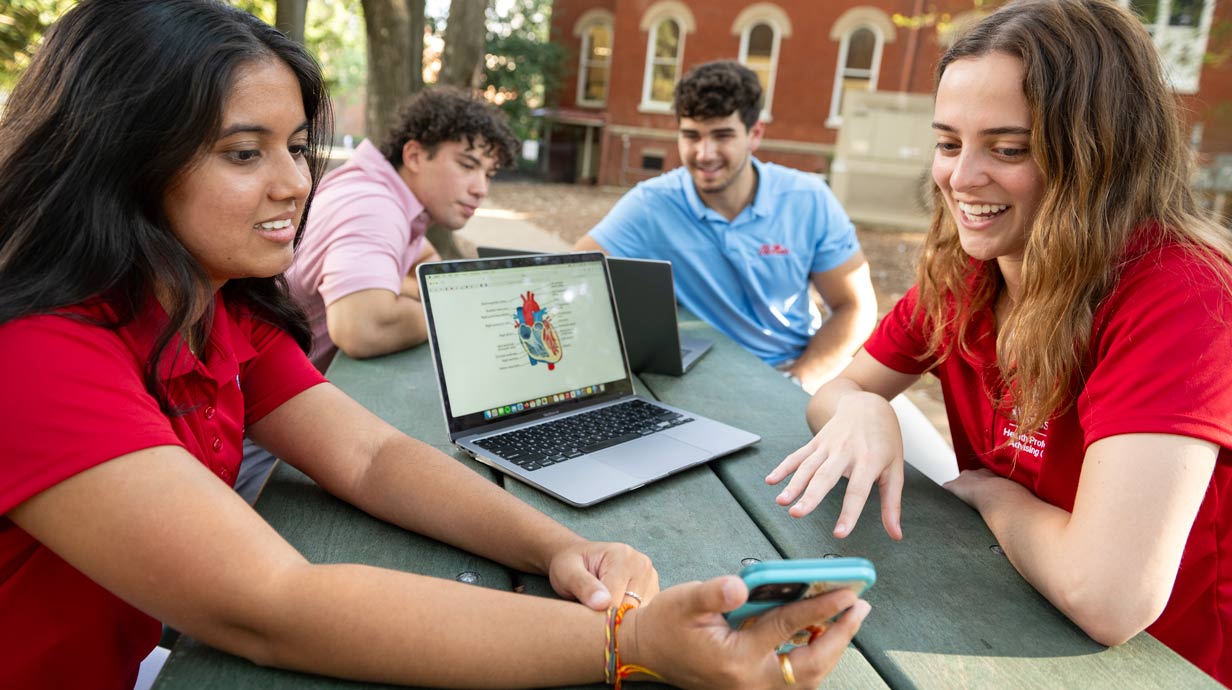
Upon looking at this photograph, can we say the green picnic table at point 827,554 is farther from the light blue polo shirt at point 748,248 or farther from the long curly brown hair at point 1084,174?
the light blue polo shirt at point 748,248

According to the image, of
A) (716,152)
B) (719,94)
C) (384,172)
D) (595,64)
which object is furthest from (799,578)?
(595,64)

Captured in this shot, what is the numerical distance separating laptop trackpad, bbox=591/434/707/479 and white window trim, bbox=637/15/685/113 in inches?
734

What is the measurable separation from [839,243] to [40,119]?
3269mm

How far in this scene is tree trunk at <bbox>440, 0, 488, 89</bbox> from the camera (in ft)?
22.2

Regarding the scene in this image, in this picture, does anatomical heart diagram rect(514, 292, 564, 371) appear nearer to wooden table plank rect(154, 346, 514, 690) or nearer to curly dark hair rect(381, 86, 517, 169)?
wooden table plank rect(154, 346, 514, 690)

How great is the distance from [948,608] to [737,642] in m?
0.46

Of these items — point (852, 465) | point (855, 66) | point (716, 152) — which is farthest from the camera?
point (855, 66)

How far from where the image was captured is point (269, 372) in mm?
1632

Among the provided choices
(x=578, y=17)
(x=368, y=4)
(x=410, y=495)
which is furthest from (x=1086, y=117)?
(x=578, y=17)

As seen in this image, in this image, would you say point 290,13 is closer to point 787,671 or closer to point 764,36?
point 787,671

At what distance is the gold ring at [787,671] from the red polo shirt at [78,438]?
2.54 ft

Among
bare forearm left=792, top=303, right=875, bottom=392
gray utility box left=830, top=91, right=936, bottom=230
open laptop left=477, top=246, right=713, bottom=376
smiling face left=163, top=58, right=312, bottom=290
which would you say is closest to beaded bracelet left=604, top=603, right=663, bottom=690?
smiling face left=163, top=58, right=312, bottom=290

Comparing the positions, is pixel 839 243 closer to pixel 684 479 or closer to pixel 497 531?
pixel 684 479

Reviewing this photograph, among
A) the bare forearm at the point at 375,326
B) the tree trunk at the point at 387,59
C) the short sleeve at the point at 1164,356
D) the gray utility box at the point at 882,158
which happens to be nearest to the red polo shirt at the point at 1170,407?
the short sleeve at the point at 1164,356
